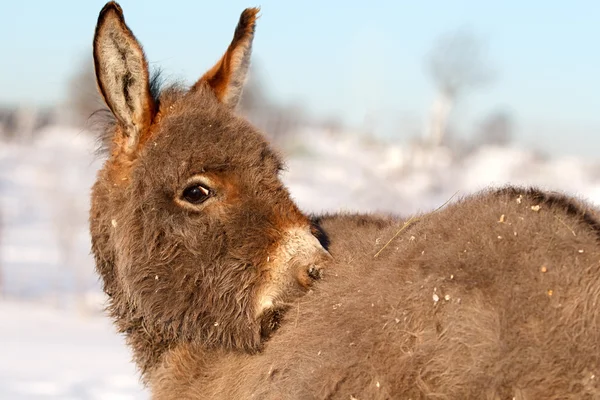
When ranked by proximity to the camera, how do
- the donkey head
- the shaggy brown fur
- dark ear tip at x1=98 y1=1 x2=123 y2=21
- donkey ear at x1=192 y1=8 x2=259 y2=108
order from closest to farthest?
1. the shaggy brown fur
2. the donkey head
3. dark ear tip at x1=98 y1=1 x2=123 y2=21
4. donkey ear at x1=192 y1=8 x2=259 y2=108

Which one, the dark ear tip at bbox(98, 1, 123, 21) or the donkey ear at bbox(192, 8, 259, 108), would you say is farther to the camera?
the donkey ear at bbox(192, 8, 259, 108)

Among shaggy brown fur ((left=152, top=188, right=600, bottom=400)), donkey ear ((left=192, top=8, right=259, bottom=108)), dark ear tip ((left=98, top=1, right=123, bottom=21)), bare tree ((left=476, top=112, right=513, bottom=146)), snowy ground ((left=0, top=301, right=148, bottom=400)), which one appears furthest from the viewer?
bare tree ((left=476, top=112, right=513, bottom=146))

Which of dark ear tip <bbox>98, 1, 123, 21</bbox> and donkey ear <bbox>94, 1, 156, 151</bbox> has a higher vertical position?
dark ear tip <bbox>98, 1, 123, 21</bbox>

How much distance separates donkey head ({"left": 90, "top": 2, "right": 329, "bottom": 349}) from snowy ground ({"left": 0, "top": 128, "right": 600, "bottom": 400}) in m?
0.84

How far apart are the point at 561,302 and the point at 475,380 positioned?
49cm

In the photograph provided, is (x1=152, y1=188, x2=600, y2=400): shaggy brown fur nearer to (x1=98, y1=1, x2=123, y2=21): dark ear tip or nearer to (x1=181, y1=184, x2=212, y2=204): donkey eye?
(x1=181, y1=184, x2=212, y2=204): donkey eye

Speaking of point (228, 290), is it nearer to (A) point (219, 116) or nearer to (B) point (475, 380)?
(A) point (219, 116)

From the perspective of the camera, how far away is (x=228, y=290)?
14.7 ft

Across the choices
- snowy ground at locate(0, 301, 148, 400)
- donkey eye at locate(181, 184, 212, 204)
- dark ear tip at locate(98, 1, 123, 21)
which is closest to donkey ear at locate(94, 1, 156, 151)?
dark ear tip at locate(98, 1, 123, 21)

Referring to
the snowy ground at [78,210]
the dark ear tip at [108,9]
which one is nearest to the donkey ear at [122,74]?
the dark ear tip at [108,9]

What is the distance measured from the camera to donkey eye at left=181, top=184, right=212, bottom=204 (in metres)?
4.70

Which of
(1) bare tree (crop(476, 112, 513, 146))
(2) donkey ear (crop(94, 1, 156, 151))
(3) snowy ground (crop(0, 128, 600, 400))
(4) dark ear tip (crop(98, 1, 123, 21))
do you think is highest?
(1) bare tree (crop(476, 112, 513, 146))

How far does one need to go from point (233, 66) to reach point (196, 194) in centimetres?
160

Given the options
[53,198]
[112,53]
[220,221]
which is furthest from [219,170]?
[53,198]
